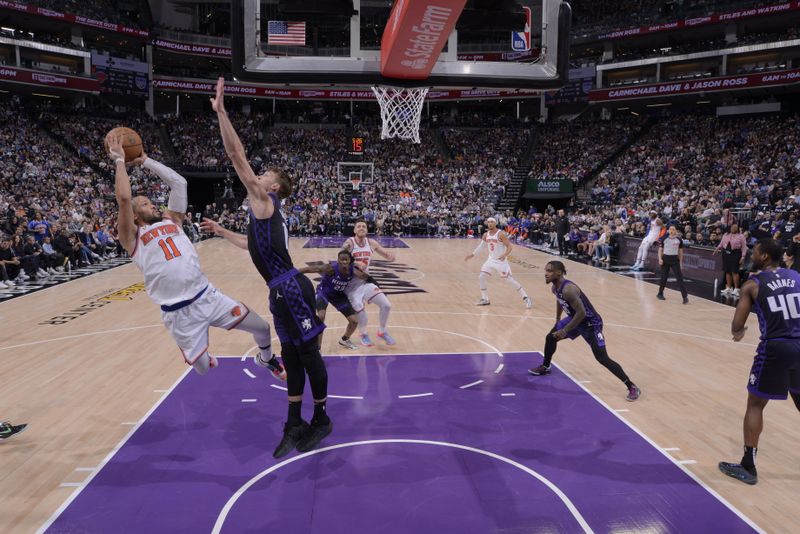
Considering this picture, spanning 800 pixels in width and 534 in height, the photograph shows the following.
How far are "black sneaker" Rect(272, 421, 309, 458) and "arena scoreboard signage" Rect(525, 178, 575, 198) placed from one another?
2985 centimetres

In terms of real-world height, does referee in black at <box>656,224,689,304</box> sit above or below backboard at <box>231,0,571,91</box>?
below

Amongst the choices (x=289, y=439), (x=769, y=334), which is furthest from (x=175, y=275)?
(x=769, y=334)

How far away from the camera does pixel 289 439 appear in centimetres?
458

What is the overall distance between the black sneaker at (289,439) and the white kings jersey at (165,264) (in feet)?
4.32

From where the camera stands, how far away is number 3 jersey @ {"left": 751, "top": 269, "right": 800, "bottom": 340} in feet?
13.6

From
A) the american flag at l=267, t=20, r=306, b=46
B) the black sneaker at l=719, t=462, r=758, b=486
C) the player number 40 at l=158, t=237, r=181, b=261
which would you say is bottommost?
the black sneaker at l=719, t=462, r=758, b=486

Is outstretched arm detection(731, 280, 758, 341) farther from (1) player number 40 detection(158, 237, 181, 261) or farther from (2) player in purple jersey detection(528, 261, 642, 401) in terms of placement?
(1) player number 40 detection(158, 237, 181, 261)

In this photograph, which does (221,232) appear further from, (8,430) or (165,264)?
(8,430)

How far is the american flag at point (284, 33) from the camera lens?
7.97m

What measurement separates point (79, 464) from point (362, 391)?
2.69 meters

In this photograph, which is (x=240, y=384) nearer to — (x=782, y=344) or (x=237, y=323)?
(x=237, y=323)

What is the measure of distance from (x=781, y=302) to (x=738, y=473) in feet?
4.20

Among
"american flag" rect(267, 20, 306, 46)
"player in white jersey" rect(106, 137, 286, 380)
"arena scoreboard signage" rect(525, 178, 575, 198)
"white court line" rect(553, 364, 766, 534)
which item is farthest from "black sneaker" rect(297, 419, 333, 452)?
"arena scoreboard signage" rect(525, 178, 575, 198)

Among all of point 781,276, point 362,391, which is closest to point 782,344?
point 781,276
